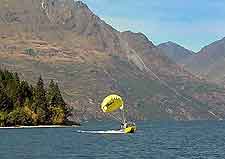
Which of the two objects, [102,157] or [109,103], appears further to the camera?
[109,103]

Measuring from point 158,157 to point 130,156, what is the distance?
5.58 meters

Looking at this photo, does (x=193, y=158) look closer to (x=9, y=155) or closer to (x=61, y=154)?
(x=61, y=154)

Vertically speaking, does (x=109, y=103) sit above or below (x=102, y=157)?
above

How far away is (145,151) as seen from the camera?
120 meters

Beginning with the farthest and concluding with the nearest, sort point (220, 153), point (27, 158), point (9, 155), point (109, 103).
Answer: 1. point (109, 103)
2. point (220, 153)
3. point (9, 155)
4. point (27, 158)

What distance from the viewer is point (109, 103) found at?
171 meters

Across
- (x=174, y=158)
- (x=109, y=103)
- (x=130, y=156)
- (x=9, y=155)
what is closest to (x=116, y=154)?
(x=130, y=156)

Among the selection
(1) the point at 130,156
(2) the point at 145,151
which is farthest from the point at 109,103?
(1) the point at 130,156

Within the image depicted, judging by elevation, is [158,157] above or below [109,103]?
below

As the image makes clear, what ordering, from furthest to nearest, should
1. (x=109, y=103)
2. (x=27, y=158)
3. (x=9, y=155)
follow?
(x=109, y=103) → (x=9, y=155) → (x=27, y=158)

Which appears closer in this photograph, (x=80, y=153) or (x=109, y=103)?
(x=80, y=153)

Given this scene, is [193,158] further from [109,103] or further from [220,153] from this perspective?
[109,103]

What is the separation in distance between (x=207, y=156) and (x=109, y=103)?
6526cm

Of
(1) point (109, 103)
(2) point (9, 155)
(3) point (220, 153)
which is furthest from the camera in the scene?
(1) point (109, 103)
